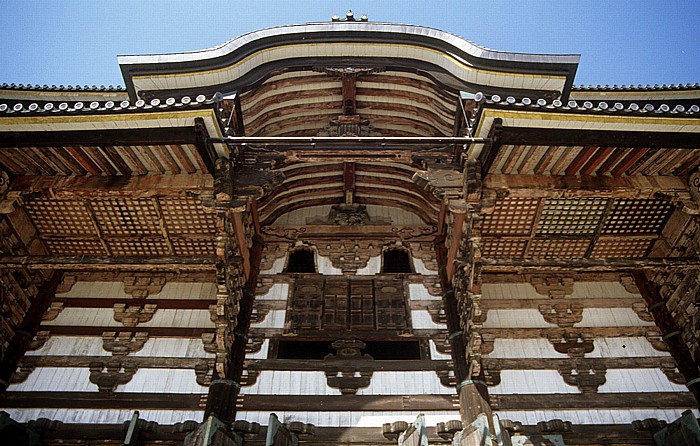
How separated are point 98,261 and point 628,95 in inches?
470

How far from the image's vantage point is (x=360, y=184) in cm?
1134

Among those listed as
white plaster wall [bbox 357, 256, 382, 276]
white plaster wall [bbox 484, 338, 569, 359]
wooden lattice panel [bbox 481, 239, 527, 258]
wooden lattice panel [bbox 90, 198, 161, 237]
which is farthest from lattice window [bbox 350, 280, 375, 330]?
wooden lattice panel [bbox 90, 198, 161, 237]

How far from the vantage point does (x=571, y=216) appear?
9.51 m

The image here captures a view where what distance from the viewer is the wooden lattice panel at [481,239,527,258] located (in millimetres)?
9867

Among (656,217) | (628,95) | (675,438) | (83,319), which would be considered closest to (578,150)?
(656,217)

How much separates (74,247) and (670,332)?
11236 mm

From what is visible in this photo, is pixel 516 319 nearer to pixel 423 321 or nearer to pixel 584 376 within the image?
pixel 584 376

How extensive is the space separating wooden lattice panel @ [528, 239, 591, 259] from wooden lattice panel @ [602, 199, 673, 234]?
52 cm

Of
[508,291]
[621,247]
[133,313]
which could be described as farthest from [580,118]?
[133,313]

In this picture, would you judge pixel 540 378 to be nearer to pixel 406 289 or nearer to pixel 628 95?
pixel 406 289

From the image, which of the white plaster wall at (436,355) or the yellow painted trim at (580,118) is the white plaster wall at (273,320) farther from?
the yellow painted trim at (580,118)

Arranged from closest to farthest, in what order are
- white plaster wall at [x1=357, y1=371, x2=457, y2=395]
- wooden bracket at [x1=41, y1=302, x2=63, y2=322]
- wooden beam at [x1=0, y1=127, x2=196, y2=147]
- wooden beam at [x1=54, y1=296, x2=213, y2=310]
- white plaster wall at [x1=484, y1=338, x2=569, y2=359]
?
1. wooden beam at [x1=0, y1=127, x2=196, y2=147]
2. white plaster wall at [x1=357, y1=371, x2=457, y2=395]
3. white plaster wall at [x1=484, y1=338, x2=569, y2=359]
4. wooden bracket at [x1=41, y1=302, x2=63, y2=322]
5. wooden beam at [x1=54, y1=296, x2=213, y2=310]

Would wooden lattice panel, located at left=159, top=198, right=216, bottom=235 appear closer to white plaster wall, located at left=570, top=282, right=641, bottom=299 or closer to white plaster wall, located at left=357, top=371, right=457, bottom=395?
white plaster wall, located at left=357, top=371, right=457, bottom=395

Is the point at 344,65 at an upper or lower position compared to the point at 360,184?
upper
